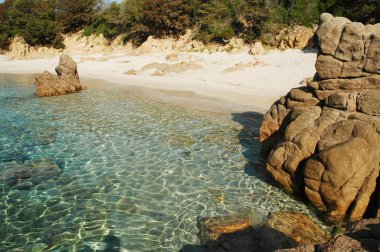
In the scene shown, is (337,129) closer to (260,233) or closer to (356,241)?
(260,233)

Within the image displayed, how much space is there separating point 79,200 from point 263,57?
26.7 m

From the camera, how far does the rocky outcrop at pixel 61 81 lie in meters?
26.1

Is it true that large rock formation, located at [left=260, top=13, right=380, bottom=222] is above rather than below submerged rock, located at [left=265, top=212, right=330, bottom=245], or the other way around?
above

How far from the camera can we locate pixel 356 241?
3.84 metres

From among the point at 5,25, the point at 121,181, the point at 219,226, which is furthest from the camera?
the point at 5,25

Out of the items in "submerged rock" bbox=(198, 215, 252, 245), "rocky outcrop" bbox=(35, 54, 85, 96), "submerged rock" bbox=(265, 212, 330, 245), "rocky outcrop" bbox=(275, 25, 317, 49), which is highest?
"rocky outcrop" bbox=(275, 25, 317, 49)

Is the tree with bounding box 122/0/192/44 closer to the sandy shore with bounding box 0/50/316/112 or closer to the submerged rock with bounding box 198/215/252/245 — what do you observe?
the sandy shore with bounding box 0/50/316/112

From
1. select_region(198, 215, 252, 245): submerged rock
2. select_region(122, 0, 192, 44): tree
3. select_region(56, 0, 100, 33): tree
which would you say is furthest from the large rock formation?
select_region(56, 0, 100, 33): tree

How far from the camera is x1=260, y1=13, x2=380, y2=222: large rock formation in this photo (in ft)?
28.9

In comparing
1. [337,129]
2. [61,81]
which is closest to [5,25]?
[61,81]

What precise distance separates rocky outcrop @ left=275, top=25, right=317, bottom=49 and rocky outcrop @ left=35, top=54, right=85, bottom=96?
2066cm

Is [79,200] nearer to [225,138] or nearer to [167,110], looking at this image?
[225,138]

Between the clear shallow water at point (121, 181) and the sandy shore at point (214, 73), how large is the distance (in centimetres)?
556

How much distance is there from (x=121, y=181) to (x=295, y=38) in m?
28.2
